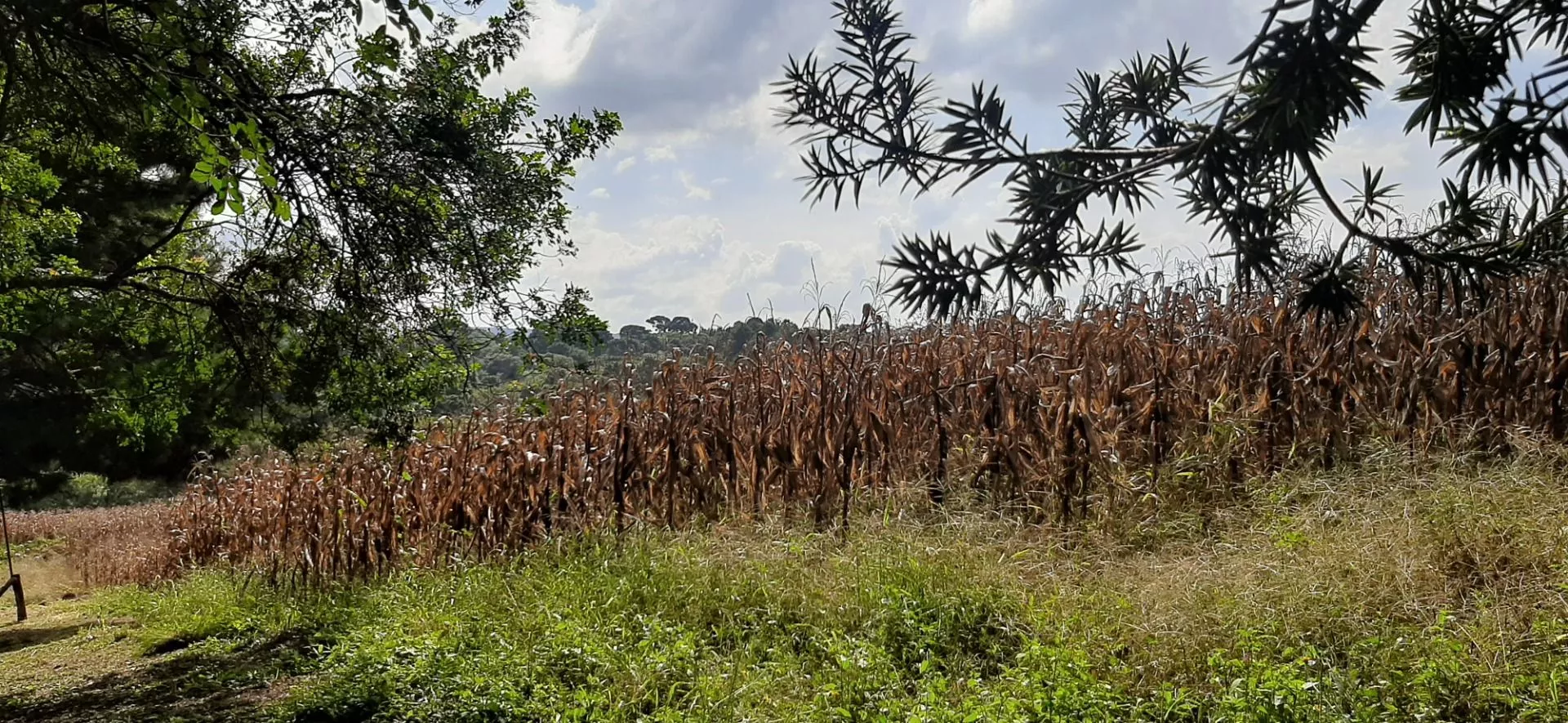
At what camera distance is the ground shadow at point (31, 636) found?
917 centimetres

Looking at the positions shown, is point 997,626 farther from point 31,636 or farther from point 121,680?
point 31,636

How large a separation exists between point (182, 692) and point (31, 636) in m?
5.28

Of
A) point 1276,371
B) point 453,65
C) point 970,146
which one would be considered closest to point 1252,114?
point 970,146

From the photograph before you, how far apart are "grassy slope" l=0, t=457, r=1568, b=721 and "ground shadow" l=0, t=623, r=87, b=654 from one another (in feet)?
10.5

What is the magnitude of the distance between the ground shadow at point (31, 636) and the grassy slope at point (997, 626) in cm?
320

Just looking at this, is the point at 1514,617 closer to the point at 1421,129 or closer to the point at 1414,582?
the point at 1414,582

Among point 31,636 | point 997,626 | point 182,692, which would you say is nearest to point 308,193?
point 182,692

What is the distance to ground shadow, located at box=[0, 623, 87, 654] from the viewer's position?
30.1 feet

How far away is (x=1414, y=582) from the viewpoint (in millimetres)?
3996

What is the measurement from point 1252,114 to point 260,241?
6675 millimetres

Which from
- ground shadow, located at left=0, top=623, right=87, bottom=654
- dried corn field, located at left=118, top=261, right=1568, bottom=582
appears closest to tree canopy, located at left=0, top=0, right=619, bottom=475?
dried corn field, located at left=118, top=261, right=1568, bottom=582

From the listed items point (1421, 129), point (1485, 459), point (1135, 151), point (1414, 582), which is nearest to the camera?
point (1421, 129)

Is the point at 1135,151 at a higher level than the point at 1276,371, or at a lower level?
higher

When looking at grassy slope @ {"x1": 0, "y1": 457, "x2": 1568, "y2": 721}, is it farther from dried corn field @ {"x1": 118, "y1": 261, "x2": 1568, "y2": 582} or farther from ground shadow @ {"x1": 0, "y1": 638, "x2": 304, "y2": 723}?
dried corn field @ {"x1": 118, "y1": 261, "x2": 1568, "y2": 582}
